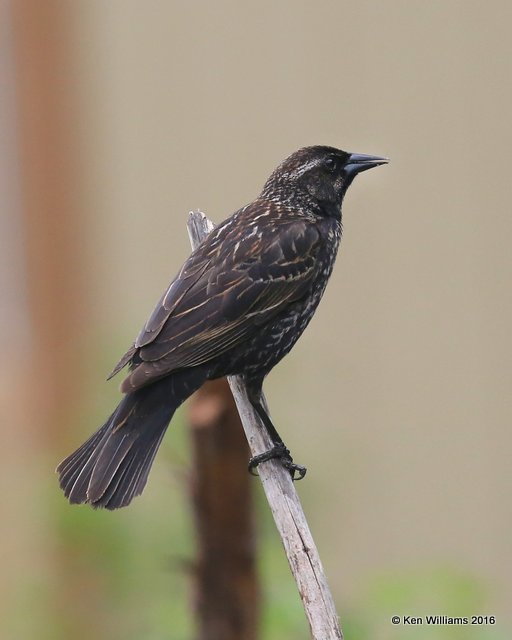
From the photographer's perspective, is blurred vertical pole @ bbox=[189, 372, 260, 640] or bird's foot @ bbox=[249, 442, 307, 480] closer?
blurred vertical pole @ bbox=[189, 372, 260, 640]

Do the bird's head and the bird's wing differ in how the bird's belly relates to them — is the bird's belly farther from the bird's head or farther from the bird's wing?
the bird's head

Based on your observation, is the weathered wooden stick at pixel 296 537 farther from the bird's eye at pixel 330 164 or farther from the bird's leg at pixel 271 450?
the bird's eye at pixel 330 164

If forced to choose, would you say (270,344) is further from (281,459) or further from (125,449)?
(125,449)

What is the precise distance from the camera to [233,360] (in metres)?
3.43

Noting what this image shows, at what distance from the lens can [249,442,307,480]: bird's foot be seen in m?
3.38

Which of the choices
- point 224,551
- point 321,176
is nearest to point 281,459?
point 224,551

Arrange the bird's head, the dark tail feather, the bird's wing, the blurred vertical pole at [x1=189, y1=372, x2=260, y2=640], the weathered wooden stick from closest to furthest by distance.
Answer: the weathered wooden stick < the blurred vertical pole at [x1=189, y1=372, x2=260, y2=640] < the dark tail feather < the bird's wing < the bird's head

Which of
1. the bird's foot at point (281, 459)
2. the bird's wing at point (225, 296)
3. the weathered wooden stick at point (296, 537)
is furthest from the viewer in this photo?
the bird's foot at point (281, 459)

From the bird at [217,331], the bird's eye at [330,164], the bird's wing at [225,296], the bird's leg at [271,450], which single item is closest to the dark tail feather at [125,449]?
the bird at [217,331]

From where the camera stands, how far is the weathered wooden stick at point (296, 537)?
2.67 m

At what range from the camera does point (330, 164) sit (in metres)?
3.93

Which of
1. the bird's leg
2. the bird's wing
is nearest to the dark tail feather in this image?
the bird's wing

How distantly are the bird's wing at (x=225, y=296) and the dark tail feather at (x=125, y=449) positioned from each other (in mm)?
103

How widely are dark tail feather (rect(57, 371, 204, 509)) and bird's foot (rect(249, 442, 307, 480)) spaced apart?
0.26m
